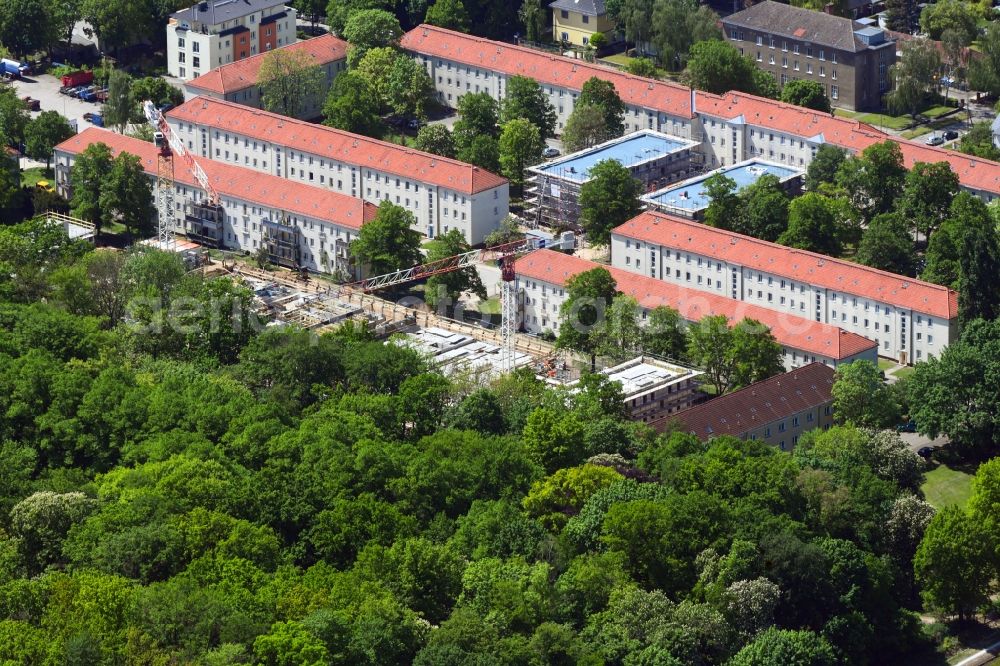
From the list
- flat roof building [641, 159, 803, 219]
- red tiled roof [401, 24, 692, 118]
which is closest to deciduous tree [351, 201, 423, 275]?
flat roof building [641, 159, 803, 219]

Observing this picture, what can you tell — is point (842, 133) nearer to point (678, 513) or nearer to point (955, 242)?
point (955, 242)

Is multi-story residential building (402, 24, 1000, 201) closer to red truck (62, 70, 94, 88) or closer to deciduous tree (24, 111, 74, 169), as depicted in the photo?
red truck (62, 70, 94, 88)

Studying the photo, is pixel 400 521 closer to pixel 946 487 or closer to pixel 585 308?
pixel 585 308

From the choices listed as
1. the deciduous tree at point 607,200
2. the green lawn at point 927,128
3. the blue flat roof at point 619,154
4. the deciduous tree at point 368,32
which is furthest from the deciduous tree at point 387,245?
the green lawn at point 927,128

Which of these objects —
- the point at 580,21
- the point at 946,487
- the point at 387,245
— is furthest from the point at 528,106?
the point at 946,487

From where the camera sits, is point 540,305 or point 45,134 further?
point 45,134

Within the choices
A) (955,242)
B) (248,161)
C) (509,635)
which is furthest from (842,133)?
(509,635)

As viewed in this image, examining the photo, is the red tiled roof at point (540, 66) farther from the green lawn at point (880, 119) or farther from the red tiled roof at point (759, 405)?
the red tiled roof at point (759, 405)
